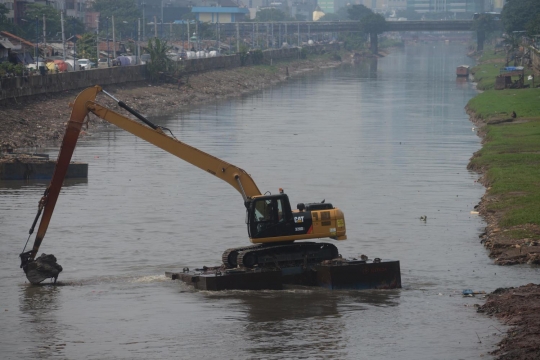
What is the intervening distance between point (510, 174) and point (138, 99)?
46.9m

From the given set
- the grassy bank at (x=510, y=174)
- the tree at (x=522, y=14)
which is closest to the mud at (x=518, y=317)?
the grassy bank at (x=510, y=174)

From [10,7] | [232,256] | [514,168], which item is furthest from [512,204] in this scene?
[10,7]

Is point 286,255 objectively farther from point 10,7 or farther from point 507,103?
point 10,7

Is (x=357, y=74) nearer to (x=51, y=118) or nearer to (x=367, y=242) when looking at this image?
(x=51, y=118)

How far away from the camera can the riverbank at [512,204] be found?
73.0 ft

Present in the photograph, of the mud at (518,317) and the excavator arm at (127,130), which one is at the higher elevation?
the excavator arm at (127,130)

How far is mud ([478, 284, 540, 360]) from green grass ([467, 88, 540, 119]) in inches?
1721

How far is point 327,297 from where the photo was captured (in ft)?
85.6

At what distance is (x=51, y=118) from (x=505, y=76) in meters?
48.5

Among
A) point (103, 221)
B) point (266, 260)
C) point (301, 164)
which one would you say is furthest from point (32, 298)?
point (301, 164)

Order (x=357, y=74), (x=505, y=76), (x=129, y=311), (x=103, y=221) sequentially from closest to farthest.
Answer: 1. (x=129, y=311)
2. (x=103, y=221)
3. (x=505, y=76)
4. (x=357, y=74)

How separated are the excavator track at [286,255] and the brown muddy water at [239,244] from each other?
2.54 ft

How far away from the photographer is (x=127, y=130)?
86.1 feet

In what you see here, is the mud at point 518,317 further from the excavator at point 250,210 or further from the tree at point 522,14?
the tree at point 522,14
